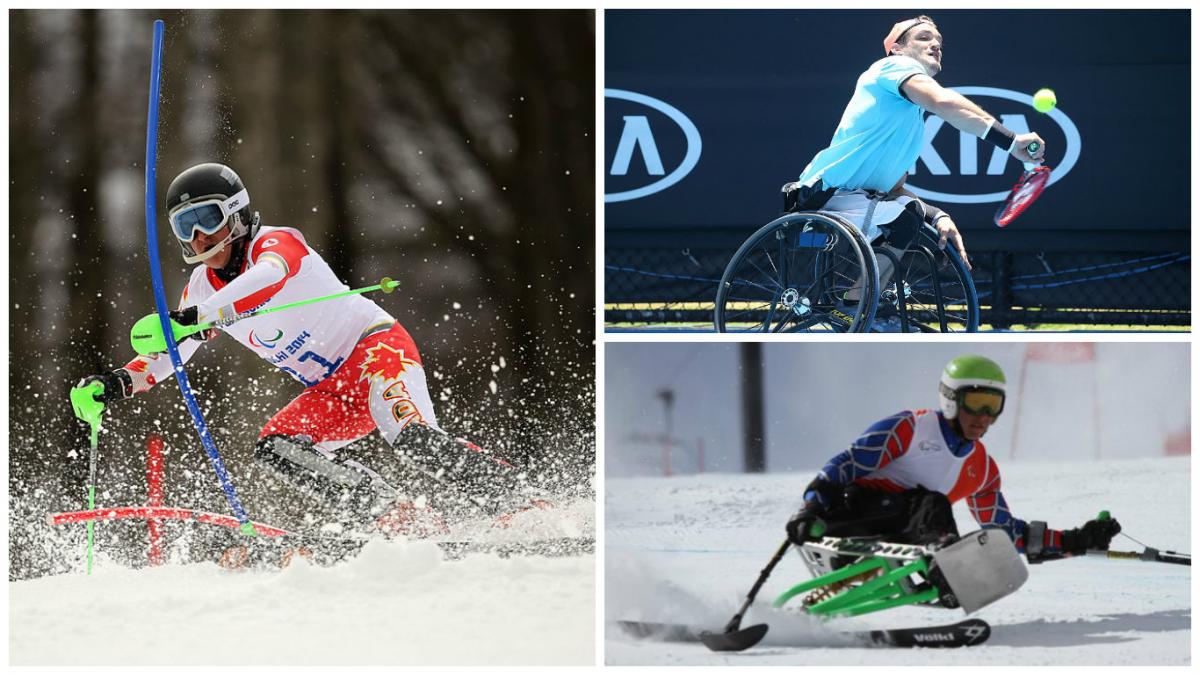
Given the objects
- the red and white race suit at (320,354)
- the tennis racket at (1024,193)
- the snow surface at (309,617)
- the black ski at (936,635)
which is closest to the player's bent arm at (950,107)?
the tennis racket at (1024,193)

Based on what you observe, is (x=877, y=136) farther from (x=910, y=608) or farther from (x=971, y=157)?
(x=910, y=608)

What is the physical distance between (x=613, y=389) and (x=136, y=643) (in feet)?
5.61

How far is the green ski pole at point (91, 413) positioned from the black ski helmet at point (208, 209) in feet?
1.89

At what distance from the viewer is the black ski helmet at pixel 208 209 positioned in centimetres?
415

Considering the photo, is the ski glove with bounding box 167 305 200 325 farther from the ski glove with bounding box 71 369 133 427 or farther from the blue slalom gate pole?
the ski glove with bounding box 71 369 133 427

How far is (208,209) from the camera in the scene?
4.16 m

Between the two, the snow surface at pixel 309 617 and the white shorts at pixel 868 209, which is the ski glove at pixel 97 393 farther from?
the white shorts at pixel 868 209

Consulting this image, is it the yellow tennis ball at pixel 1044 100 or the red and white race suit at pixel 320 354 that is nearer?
the red and white race suit at pixel 320 354

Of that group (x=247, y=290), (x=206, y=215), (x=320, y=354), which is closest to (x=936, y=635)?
(x=320, y=354)

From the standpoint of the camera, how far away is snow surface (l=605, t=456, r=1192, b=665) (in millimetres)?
4086

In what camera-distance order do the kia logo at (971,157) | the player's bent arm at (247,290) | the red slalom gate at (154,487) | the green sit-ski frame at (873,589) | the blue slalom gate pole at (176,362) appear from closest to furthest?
the green sit-ski frame at (873,589) → the player's bent arm at (247,290) → the blue slalom gate pole at (176,362) → the red slalom gate at (154,487) → the kia logo at (971,157)

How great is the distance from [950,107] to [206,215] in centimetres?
227

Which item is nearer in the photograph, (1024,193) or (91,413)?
(91,413)

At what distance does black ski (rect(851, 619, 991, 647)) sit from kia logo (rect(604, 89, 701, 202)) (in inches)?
65.4
